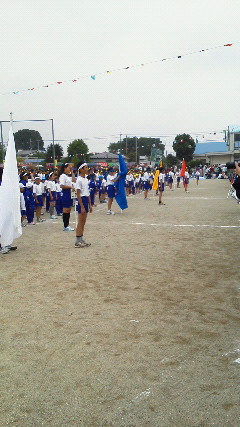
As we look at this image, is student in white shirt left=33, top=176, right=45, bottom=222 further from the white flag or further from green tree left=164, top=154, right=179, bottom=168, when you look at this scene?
green tree left=164, top=154, right=179, bottom=168

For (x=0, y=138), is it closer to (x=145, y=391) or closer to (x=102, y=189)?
(x=102, y=189)

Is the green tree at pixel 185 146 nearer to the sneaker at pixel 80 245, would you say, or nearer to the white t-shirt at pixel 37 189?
A: the white t-shirt at pixel 37 189

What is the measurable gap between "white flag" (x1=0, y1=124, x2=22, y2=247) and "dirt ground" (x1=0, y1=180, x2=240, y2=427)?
1.54 feet

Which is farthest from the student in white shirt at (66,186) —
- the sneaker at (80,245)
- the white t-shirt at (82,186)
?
the sneaker at (80,245)

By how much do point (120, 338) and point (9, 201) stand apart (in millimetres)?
5225

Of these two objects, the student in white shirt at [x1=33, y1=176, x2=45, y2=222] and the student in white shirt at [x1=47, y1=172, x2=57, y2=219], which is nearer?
the student in white shirt at [x1=33, y1=176, x2=45, y2=222]

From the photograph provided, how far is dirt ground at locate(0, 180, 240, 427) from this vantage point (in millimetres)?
2836

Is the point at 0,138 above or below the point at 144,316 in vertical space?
above

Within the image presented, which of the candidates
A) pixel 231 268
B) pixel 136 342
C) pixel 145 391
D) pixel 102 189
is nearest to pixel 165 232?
pixel 231 268

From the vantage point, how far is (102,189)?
819 inches

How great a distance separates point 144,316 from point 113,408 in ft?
5.76

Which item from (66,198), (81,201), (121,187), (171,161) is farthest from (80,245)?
(171,161)

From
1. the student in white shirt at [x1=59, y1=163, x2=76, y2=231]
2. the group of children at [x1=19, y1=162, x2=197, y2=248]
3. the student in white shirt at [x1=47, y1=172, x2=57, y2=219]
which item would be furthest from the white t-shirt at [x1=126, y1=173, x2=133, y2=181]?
the student in white shirt at [x1=59, y1=163, x2=76, y2=231]

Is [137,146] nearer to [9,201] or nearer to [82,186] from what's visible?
[82,186]
